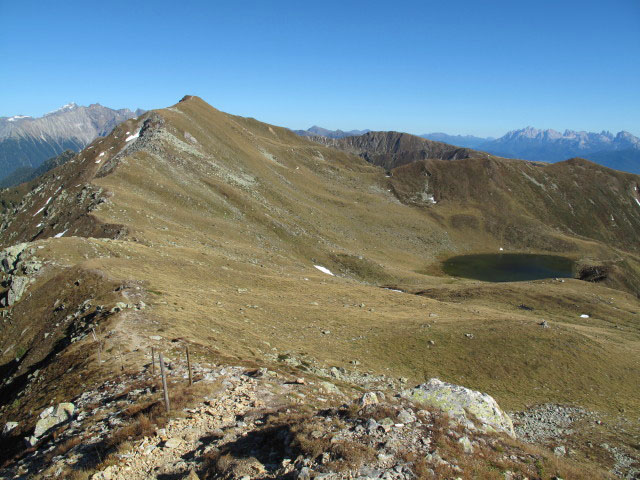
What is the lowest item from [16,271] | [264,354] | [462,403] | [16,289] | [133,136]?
[264,354]

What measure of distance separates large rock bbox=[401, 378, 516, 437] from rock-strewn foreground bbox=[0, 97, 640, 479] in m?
0.10

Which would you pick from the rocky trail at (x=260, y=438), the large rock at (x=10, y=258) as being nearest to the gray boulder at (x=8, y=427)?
the rocky trail at (x=260, y=438)

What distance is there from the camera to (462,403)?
1720 cm

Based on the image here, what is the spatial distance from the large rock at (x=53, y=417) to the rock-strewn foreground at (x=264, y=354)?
0.26 ft

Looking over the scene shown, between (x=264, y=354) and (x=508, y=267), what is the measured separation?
118 meters

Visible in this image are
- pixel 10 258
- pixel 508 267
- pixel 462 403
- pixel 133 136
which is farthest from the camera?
pixel 508 267

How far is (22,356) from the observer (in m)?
26.8

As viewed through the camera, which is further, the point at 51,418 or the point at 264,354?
the point at 264,354

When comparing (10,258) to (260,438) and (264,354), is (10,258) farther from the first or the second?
(260,438)

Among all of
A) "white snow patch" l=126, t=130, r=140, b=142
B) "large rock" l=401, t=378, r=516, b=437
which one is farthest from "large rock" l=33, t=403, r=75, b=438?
"white snow patch" l=126, t=130, r=140, b=142

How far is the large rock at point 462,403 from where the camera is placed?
54.0 feet

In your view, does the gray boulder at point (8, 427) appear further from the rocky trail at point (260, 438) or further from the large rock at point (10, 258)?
the large rock at point (10, 258)

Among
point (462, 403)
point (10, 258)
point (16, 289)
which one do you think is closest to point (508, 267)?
point (462, 403)

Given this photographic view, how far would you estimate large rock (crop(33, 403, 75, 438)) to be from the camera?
14.7m
